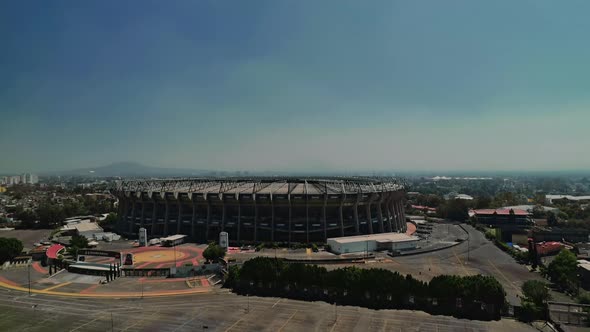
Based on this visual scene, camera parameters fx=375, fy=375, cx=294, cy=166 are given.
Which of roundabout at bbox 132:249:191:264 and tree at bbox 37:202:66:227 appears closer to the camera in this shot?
roundabout at bbox 132:249:191:264

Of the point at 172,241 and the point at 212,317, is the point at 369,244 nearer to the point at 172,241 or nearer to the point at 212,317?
the point at 212,317

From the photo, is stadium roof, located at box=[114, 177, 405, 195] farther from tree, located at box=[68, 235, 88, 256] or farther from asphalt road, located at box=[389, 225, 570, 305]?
asphalt road, located at box=[389, 225, 570, 305]

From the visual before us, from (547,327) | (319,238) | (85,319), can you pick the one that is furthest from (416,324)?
(319,238)

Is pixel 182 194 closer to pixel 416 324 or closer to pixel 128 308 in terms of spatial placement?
pixel 128 308

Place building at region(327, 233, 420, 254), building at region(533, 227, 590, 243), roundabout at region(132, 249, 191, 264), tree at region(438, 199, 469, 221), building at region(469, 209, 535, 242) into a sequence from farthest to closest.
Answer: tree at region(438, 199, 469, 221), building at region(469, 209, 535, 242), building at region(533, 227, 590, 243), building at region(327, 233, 420, 254), roundabout at region(132, 249, 191, 264)

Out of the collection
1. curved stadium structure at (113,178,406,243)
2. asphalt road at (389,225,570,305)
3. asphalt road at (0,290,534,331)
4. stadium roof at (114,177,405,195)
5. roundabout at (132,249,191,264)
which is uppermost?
stadium roof at (114,177,405,195)

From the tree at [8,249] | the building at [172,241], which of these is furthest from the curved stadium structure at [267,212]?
the tree at [8,249]

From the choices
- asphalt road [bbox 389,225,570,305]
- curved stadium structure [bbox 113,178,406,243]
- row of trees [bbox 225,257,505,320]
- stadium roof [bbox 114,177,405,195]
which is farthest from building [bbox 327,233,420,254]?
row of trees [bbox 225,257,505,320]

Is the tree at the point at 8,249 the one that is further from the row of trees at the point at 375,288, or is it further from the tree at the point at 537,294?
the tree at the point at 537,294
